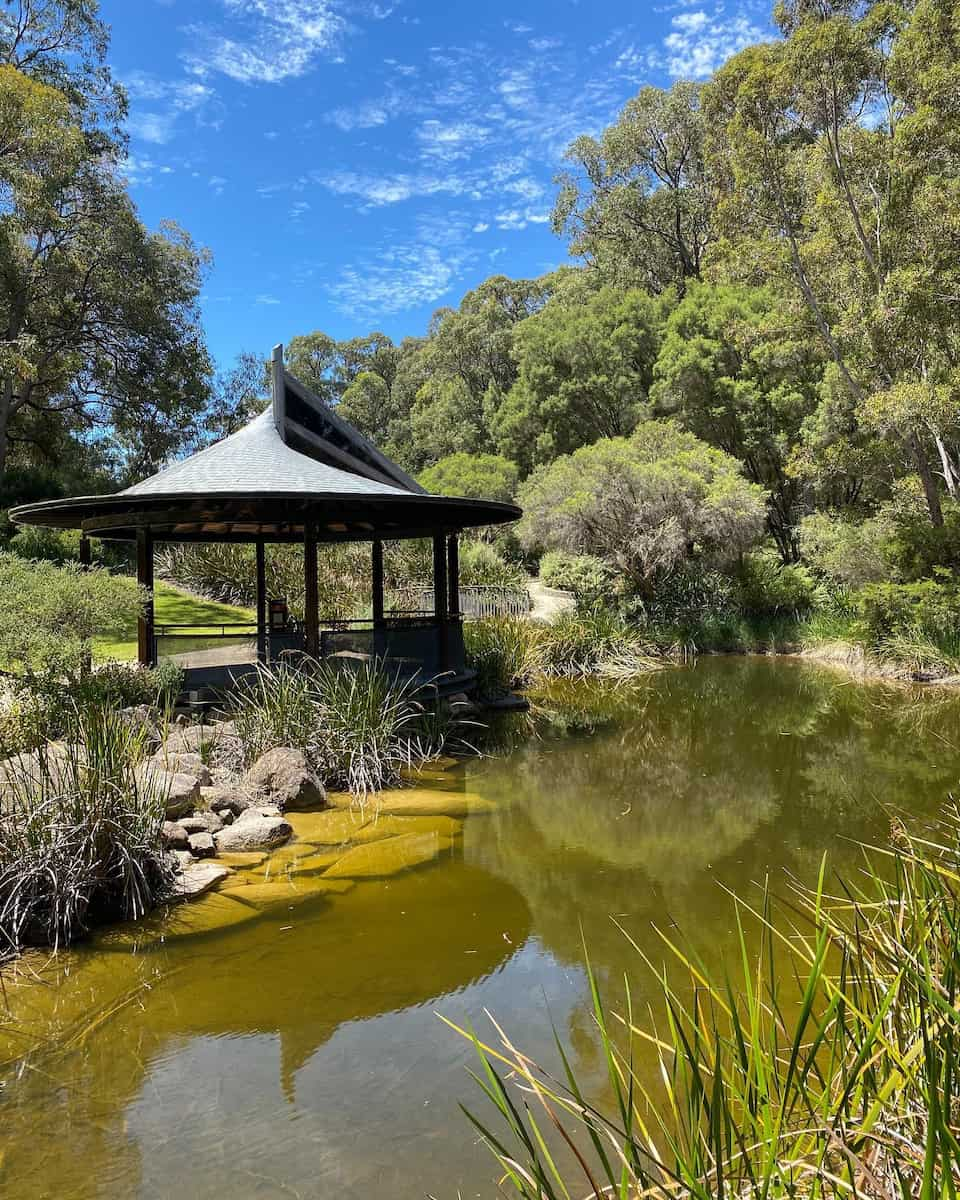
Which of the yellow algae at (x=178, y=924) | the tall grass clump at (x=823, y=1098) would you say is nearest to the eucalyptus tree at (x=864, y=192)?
the yellow algae at (x=178, y=924)

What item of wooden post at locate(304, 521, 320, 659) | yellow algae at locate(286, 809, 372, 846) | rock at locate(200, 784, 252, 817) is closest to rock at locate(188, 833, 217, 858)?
rock at locate(200, 784, 252, 817)

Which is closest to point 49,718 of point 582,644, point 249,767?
point 249,767

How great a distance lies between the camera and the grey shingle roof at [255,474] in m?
9.08

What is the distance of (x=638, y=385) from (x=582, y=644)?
1500cm

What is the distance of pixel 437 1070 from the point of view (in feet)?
11.5

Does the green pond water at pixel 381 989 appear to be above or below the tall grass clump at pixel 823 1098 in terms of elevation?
below

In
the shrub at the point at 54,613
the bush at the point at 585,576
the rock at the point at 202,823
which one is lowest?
the rock at the point at 202,823

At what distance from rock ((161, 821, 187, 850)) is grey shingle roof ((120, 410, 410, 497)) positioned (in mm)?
3959

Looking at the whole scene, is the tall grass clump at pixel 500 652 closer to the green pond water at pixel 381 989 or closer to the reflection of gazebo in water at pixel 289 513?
the reflection of gazebo in water at pixel 289 513

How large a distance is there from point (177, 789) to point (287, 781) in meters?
1.13

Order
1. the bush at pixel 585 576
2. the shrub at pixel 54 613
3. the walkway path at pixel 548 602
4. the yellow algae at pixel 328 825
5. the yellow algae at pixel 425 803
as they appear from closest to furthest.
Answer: the yellow algae at pixel 328 825
the shrub at pixel 54 613
the yellow algae at pixel 425 803
the walkway path at pixel 548 602
the bush at pixel 585 576

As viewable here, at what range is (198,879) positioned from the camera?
17.7 ft

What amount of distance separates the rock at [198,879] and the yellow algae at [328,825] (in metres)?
0.91

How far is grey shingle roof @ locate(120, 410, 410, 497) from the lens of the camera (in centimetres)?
908
